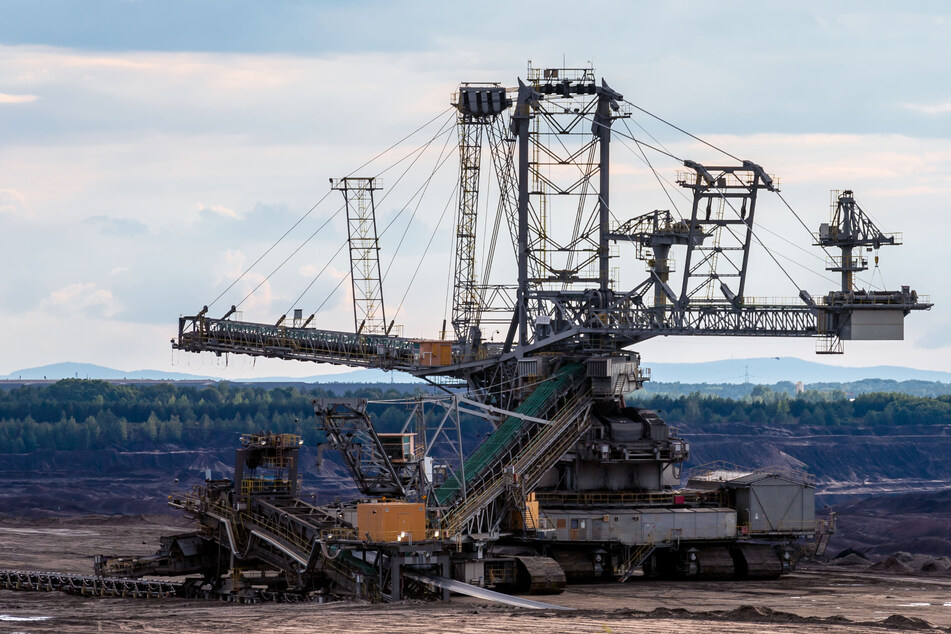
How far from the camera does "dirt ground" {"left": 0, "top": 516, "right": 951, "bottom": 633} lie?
59.6 metres

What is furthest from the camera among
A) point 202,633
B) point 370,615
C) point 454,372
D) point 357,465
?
point 454,372

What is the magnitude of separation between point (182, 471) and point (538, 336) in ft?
381

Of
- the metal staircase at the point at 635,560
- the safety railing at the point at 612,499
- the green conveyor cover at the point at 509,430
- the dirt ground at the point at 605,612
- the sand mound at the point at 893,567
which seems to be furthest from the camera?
the sand mound at the point at 893,567

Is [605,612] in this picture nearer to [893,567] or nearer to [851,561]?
[893,567]

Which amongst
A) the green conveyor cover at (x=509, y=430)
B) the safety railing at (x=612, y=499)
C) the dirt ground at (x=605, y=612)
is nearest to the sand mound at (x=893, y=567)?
the dirt ground at (x=605, y=612)

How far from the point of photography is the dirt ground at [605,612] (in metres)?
59.6

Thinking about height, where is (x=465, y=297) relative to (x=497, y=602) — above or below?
above

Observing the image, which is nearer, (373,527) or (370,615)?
(370,615)

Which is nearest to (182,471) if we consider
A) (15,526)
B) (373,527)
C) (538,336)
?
(15,526)

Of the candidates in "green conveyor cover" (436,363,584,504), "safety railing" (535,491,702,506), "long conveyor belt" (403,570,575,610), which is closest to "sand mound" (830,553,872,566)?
"safety railing" (535,491,702,506)

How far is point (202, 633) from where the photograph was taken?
5759 cm

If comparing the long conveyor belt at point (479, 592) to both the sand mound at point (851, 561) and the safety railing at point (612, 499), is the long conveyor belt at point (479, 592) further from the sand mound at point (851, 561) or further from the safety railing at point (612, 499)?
the sand mound at point (851, 561)

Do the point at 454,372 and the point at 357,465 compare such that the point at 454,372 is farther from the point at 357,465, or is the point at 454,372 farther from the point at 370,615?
the point at 370,615

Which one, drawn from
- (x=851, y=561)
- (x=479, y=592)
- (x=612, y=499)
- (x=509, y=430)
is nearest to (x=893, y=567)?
(x=851, y=561)
